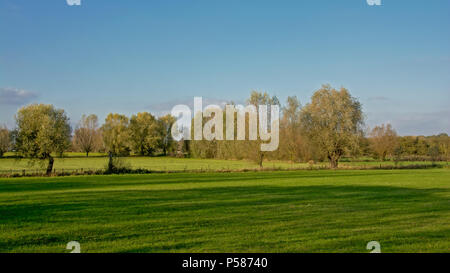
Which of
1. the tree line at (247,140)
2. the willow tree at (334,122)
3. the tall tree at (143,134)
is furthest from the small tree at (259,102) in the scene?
the tall tree at (143,134)

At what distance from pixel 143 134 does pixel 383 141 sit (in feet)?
182

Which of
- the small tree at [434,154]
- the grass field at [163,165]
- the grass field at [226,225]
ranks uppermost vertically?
the small tree at [434,154]

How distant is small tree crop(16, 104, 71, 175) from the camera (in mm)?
Result: 41688

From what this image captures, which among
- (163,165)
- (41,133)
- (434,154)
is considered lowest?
(163,165)

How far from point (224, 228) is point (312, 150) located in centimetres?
4737

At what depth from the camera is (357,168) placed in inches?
2039

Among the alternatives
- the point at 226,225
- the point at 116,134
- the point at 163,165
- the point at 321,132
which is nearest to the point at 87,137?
the point at 116,134

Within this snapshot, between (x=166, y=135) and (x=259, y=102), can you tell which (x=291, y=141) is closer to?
(x=259, y=102)

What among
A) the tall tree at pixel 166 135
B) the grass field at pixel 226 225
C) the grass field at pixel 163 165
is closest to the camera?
the grass field at pixel 226 225

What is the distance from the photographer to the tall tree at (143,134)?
84938 mm

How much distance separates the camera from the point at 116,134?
8500 cm

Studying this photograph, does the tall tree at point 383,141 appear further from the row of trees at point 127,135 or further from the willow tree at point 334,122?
the row of trees at point 127,135
